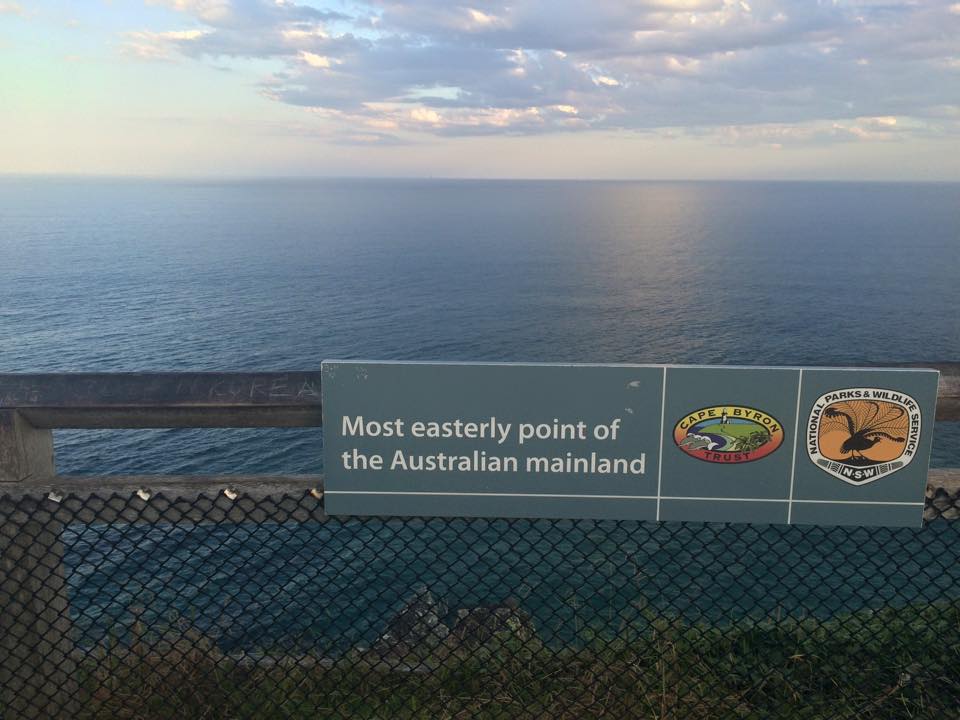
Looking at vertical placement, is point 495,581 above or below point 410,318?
above

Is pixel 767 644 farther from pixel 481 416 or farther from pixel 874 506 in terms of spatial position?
pixel 481 416

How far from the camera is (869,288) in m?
101

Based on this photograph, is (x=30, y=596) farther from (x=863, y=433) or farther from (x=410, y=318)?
Answer: (x=410, y=318)

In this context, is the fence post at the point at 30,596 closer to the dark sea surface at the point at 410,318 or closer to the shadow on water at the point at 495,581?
the shadow on water at the point at 495,581

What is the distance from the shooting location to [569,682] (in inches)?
189

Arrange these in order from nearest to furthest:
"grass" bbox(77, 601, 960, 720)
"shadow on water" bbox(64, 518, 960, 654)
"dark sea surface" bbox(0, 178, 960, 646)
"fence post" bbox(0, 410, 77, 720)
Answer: "fence post" bbox(0, 410, 77, 720) → "grass" bbox(77, 601, 960, 720) → "shadow on water" bbox(64, 518, 960, 654) → "dark sea surface" bbox(0, 178, 960, 646)

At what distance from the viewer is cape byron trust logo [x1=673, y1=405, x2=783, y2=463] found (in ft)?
12.0

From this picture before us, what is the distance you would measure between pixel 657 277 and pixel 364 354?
182 feet

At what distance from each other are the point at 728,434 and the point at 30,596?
11.7ft

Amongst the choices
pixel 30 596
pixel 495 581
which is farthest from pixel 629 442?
pixel 495 581

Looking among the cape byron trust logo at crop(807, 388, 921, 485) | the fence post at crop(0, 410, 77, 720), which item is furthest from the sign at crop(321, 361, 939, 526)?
the fence post at crop(0, 410, 77, 720)

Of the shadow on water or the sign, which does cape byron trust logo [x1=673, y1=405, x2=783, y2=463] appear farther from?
the shadow on water

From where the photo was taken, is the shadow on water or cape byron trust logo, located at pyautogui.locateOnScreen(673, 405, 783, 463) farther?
the shadow on water

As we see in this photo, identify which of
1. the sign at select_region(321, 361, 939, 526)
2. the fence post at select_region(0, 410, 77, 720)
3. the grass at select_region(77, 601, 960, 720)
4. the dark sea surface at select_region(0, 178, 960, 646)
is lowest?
the dark sea surface at select_region(0, 178, 960, 646)
